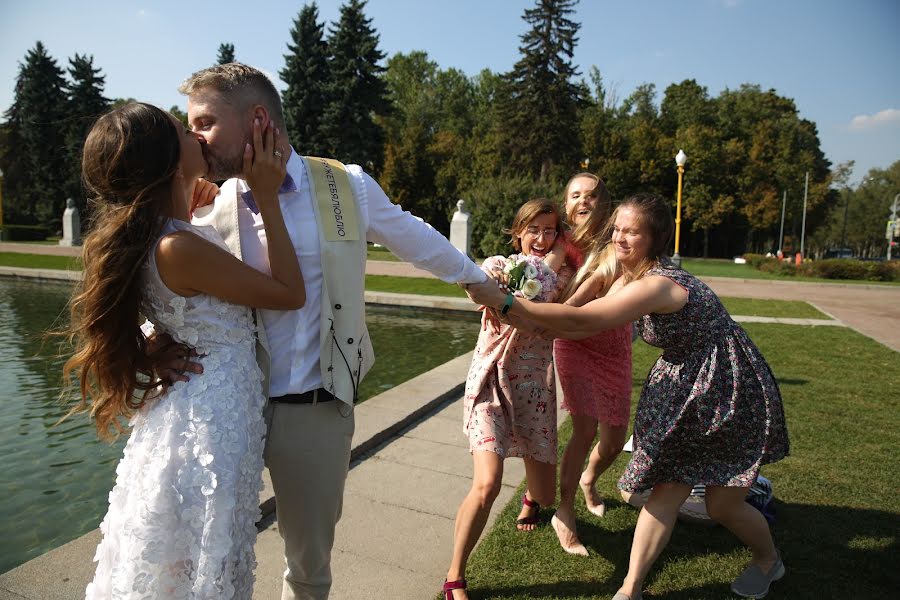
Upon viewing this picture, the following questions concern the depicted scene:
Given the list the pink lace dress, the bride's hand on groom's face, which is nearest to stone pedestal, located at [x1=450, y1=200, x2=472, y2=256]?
the pink lace dress

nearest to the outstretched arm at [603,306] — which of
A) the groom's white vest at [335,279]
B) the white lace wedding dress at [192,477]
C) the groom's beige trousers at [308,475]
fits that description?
the groom's white vest at [335,279]

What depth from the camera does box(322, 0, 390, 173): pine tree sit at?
35.4 metres

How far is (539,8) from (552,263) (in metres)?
44.7

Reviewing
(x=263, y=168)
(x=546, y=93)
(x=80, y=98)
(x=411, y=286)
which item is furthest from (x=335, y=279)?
(x=80, y=98)

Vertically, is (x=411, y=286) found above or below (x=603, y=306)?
below

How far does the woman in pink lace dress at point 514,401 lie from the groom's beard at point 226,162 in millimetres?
1580

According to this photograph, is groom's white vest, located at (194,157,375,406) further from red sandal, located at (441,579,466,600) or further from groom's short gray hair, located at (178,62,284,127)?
red sandal, located at (441,579,466,600)

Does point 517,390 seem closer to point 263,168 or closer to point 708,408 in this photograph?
point 708,408

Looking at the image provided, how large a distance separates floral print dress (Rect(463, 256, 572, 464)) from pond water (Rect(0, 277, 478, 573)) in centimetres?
283

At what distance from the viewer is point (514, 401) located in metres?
3.12

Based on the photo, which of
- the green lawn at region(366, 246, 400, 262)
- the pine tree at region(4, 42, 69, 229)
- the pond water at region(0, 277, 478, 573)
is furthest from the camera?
the pine tree at region(4, 42, 69, 229)

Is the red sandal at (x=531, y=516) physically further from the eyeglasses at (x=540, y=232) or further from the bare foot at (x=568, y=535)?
the eyeglasses at (x=540, y=232)

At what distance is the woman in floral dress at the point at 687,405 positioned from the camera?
8.73 ft

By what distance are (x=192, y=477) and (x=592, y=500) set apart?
8.97 feet
